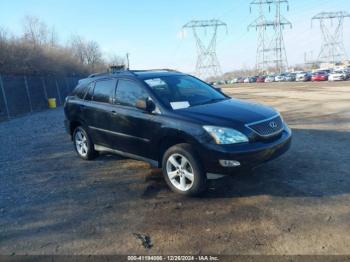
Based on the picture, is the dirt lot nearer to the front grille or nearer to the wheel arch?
the wheel arch

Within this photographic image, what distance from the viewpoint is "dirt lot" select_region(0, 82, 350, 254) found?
3480 millimetres

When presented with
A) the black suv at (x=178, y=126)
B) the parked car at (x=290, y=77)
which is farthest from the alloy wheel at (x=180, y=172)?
the parked car at (x=290, y=77)

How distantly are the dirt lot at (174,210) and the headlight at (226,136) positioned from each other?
79 cm

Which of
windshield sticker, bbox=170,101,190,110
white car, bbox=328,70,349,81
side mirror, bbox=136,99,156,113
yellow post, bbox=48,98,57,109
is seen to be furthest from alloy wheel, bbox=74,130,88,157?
white car, bbox=328,70,349,81

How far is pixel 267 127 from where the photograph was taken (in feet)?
15.4

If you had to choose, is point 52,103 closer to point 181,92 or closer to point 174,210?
point 181,92

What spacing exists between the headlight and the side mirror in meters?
1.12

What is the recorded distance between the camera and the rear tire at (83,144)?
6.77 metres

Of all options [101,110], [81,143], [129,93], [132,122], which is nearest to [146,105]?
[132,122]

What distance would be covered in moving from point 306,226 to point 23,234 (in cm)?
320

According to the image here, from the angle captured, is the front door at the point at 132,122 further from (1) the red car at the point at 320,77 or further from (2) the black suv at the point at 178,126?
(1) the red car at the point at 320,77

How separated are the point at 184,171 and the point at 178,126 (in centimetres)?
63

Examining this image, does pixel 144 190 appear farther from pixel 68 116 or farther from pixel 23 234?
pixel 68 116

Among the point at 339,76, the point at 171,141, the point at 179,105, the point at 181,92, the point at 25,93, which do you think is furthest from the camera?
the point at 339,76
